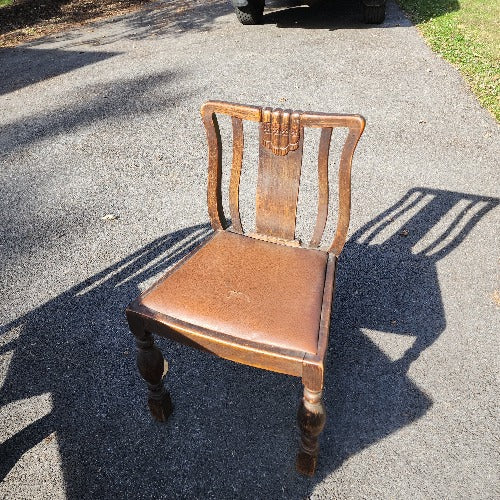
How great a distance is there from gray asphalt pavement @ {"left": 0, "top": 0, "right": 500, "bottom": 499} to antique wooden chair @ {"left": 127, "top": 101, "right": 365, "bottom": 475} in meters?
0.27

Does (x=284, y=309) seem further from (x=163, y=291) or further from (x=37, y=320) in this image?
(x=37, y=320)

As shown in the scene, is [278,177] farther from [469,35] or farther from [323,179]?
[469,35]

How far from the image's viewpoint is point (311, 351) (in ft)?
5.56

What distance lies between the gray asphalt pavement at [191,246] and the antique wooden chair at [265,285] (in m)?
0.27

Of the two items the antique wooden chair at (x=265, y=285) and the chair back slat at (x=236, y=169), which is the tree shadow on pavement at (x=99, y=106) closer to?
the chair back slat at (x=236, y=169)

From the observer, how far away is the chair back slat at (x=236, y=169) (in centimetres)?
216

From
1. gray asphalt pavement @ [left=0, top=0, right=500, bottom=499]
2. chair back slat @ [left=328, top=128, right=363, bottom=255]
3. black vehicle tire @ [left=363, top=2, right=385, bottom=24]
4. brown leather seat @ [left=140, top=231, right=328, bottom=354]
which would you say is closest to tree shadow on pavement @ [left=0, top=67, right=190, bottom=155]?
gray asphalt pavement @ [left=0, top=0, right=500, bottom=499]

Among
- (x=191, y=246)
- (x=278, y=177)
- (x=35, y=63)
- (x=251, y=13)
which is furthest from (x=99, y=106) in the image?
(x=278, y=177)

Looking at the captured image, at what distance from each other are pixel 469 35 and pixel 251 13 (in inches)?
125

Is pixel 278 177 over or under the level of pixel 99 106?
over

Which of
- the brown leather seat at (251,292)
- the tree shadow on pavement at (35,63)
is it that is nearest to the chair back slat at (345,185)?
the brown leather seat at (251,292)

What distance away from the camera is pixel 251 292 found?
1939mm

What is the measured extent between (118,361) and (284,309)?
1.16m

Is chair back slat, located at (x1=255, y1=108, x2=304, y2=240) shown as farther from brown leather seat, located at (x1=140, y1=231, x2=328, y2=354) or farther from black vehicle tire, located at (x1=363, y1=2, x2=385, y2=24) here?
black vehicle tire, located at (x1=363, y1=2, x2=385, y2=24)
